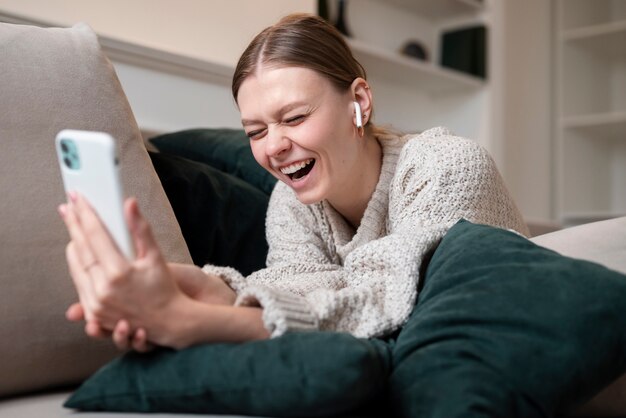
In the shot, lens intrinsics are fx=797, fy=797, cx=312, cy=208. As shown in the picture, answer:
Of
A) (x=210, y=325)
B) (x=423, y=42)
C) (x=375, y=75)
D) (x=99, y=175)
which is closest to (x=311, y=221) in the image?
(x=210, y=325)

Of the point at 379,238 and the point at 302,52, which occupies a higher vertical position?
the point at 302,52

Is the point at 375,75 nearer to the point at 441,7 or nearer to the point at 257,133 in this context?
the point at 441,7

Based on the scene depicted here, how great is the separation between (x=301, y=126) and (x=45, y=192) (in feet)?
1.42

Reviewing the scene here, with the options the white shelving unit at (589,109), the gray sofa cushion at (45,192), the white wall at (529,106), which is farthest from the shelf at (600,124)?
the gray sofa cushion at (45,192)

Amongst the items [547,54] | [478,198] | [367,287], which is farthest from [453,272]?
[547,54]

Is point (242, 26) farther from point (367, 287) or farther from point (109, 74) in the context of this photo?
point (367, 287)

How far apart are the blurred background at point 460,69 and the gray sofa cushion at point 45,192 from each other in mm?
686

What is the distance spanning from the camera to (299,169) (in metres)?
1.38

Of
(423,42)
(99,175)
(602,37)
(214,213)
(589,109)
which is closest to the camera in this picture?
(99,175)

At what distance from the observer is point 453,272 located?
3.08 ft

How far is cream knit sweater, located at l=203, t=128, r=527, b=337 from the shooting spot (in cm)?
99

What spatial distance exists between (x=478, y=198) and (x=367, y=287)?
296mm

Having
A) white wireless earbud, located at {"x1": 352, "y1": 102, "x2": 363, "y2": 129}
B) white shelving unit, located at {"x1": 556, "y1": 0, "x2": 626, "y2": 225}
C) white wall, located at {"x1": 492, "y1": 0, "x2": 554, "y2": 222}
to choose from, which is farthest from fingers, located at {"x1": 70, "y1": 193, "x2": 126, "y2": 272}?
white shelving unit, located at {"x1": 556, "y1": 0, "x2": 626, "y2": 225}

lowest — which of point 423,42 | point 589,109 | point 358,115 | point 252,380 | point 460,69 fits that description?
point 589,109
